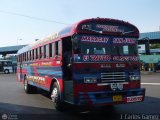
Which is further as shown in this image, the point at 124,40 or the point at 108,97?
the point at 124,40

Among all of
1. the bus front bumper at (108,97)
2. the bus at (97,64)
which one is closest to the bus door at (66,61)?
the bus at (97,64)

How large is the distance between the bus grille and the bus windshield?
0.69m

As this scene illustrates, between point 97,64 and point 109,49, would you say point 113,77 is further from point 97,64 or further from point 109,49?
point 109,49

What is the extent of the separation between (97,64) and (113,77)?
65cm

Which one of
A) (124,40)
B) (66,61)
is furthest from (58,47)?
(124,40)

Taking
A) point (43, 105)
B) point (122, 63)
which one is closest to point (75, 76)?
point (122, 63)

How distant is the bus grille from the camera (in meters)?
9.56

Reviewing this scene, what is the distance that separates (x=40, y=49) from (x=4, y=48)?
64.0m

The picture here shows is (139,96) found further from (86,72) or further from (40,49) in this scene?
(40,49)

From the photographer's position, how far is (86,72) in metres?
9.41

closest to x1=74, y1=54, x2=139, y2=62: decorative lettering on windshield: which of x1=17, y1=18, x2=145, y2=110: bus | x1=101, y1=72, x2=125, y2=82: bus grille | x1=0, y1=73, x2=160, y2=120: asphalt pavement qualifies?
x1=17, y1=18, x2=145, y2=110: bus

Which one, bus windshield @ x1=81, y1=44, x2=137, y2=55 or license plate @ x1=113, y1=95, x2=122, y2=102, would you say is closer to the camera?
license plate @ x1=113, y1=95, x2=122, y2=102

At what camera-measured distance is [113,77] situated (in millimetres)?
9656

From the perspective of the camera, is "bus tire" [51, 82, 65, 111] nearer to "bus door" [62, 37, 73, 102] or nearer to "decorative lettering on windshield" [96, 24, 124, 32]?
"bus door" [62, 37, 73, 102]
